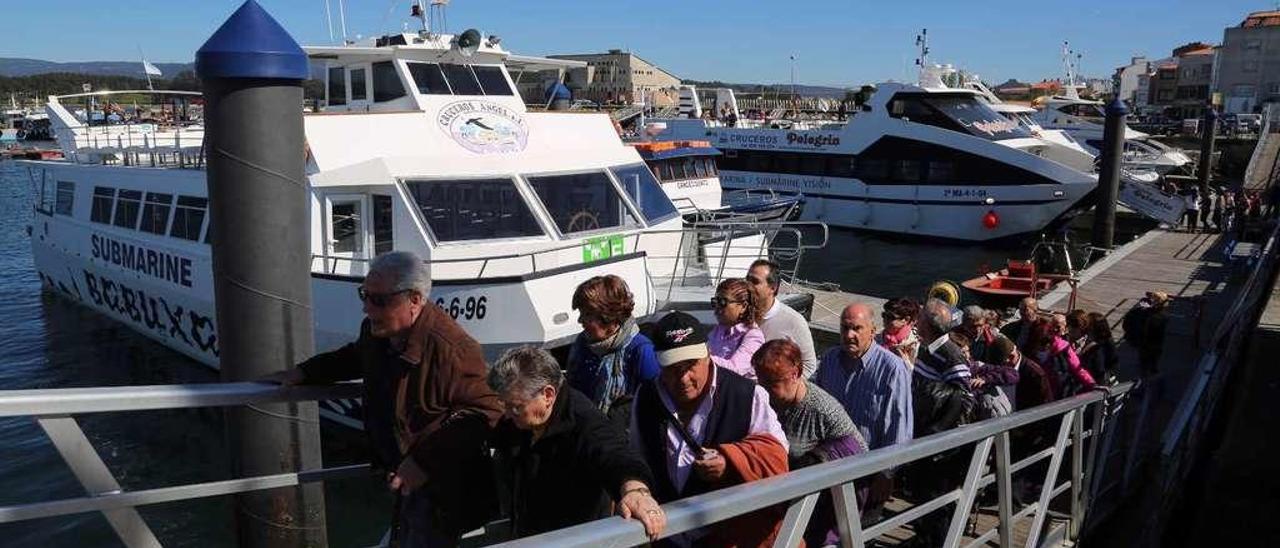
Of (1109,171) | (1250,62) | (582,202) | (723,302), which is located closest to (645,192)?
(582,202)

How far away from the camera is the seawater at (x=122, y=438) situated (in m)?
7.85

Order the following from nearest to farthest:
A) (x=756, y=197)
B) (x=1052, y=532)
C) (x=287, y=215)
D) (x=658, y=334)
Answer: (x=658, y=334), (x=287, y=215), (x=1052, y=532), (x=756, y=197)

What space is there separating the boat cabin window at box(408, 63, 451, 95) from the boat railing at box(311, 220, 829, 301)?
2537 mm

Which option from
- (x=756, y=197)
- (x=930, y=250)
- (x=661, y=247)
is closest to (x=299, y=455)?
(x=661, y=247)

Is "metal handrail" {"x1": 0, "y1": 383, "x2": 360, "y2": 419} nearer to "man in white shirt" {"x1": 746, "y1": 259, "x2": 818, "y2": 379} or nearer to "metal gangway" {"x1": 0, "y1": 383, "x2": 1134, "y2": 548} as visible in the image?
"metal gangway" {"x1": 0, "y1": 383, "x2": 1134, "y2": 548}

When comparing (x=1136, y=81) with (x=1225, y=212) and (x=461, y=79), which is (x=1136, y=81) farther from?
(x=461, y=79)

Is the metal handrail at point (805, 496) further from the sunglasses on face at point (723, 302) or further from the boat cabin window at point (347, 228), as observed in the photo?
the boat cabin window at point (347, 228)

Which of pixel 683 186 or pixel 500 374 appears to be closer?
pixel 500 374

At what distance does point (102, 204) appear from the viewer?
1309 cm

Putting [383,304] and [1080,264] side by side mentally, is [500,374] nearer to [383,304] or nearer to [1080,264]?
[383,304]

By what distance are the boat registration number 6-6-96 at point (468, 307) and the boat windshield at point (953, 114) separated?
2006cm

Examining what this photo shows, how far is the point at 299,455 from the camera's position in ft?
10.5

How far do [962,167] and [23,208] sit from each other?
112 feet

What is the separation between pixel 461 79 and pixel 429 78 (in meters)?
0.38
